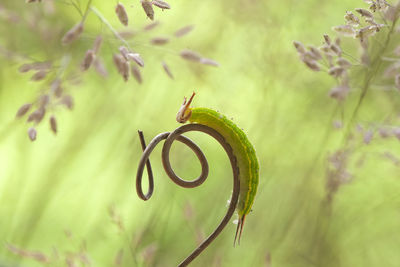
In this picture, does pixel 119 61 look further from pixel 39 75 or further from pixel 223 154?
pixel 223 154

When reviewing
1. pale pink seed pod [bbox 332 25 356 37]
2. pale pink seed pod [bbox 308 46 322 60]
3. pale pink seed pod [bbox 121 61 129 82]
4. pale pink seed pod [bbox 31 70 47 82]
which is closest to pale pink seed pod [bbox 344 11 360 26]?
pale pink seed pod [bbox 332 25 356 37]

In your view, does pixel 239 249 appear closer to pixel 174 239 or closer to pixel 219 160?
pixel 174 239

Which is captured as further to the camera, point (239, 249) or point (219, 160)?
point (219, 160)

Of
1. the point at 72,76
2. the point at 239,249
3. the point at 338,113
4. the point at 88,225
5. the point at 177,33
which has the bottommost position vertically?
the point at 88,225

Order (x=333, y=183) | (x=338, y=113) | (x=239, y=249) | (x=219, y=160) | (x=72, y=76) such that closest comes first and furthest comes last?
1. (x=333, y=183)
2. (x=72, y=76)
3. (x=338, y=113)
4. (x=239, y=249)
5. (x=219, y=160)

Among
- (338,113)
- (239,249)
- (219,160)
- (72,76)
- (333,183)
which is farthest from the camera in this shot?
(219,160)

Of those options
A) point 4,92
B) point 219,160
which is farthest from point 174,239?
point 4,92

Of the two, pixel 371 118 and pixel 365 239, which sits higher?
pixel 371 118
